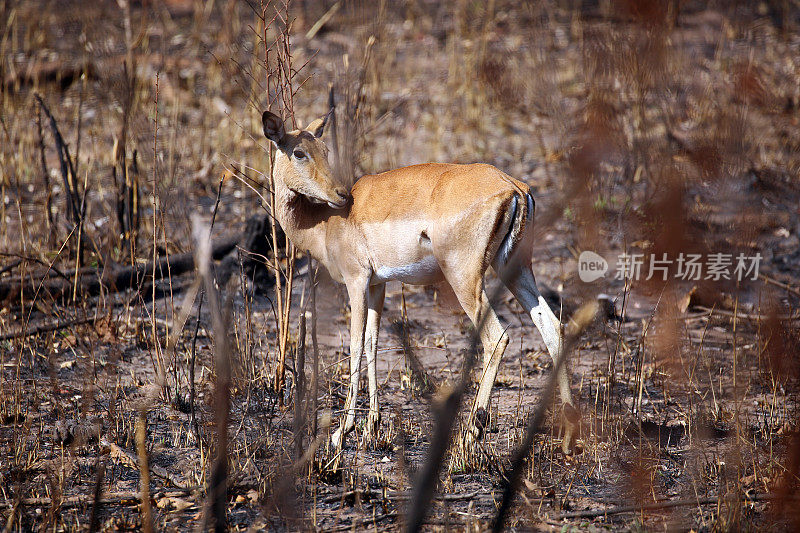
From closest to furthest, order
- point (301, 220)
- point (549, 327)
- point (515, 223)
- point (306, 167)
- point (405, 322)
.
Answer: point (515, 223), point (549, 327), point (306, 167), point (301, 220), point (405, 322)

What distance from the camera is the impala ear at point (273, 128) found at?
A: 15.9 feet

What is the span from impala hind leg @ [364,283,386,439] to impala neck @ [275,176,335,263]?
43 centimetres

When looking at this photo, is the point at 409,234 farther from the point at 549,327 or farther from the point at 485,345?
the point at 549,327

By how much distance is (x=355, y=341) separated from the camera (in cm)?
496

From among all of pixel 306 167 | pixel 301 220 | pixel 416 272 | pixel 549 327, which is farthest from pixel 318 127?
pixel 549 327

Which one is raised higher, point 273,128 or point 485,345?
point 273,128

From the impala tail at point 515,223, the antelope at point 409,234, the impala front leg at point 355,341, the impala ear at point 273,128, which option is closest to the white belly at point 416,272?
the antelope at point 409,234

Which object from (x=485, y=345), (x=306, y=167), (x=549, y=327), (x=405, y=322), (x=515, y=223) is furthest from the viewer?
(x=405, y=322)

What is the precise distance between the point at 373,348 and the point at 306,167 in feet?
4.17

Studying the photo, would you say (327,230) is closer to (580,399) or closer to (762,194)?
(580,399)

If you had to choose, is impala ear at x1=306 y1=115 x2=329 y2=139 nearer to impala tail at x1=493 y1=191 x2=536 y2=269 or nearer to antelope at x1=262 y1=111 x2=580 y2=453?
antelope at x1=262 y1=111 x2=580 y2=453

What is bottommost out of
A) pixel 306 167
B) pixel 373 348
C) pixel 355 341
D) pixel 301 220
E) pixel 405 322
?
pixel 405 322

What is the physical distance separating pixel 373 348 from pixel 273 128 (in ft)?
5.16

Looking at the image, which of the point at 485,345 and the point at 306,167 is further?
the point at 306,167
